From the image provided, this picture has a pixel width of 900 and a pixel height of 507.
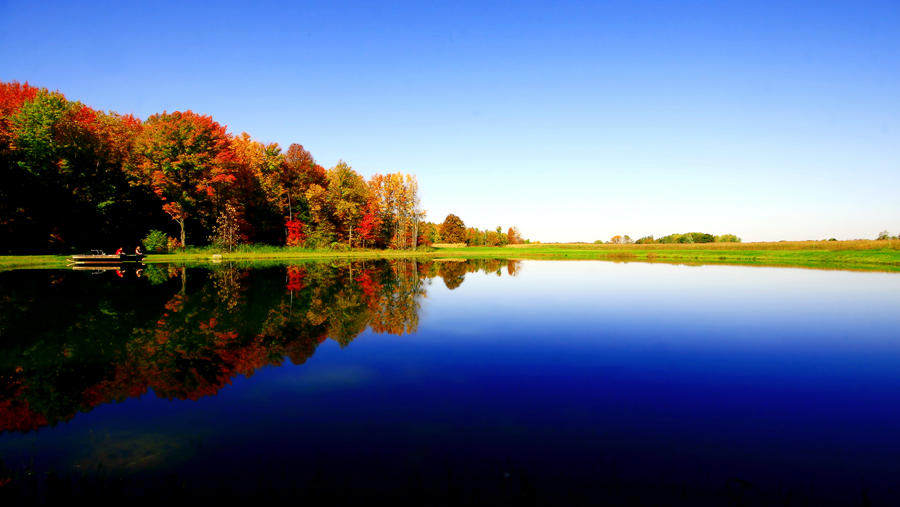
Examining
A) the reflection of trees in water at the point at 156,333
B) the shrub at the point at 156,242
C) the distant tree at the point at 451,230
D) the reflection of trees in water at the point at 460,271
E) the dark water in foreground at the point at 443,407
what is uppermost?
the distant tree at the point at 451,230

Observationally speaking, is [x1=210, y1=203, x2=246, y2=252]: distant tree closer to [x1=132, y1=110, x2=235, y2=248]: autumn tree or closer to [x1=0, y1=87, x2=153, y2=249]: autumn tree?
[x1=132, y1=110, x2=235, y2=248]: autumn tree

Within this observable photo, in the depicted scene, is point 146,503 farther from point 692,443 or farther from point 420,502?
point 692,443

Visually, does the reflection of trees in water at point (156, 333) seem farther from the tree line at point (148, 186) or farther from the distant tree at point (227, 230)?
the distant tree at point (227, 230)

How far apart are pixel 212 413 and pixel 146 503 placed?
2557 mm

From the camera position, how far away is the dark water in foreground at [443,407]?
196 inches

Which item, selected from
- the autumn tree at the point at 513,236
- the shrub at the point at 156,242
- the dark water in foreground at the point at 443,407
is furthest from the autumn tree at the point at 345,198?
the autumn tree at the point at 513,236

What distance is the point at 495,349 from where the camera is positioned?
37.6 ft

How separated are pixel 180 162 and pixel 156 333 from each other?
49282mm

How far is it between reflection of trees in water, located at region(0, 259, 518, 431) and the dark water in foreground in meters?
0.08

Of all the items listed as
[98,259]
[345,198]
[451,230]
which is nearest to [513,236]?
[451,230]

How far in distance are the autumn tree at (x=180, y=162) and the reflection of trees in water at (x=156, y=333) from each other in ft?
108

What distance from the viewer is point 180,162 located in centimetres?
5253

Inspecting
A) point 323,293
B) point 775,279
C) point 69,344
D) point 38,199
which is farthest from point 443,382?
point 38,199

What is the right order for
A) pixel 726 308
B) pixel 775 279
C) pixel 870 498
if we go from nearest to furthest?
pixel 870 498, pixel 726 308, pixel 775 279
